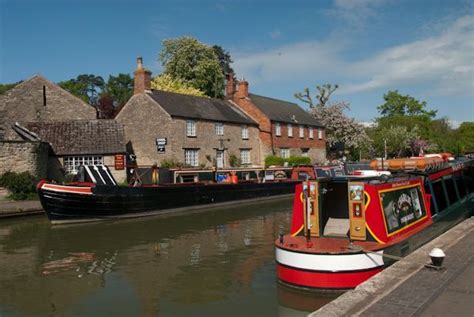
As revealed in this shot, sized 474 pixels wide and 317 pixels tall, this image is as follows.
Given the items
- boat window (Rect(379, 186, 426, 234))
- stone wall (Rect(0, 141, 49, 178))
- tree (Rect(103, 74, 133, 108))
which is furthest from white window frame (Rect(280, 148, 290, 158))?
tree (Rect(103, 74, 133, 108))

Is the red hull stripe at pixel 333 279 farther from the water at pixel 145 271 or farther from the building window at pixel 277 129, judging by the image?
the building window at pixel 277 129

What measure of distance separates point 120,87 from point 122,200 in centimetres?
7112

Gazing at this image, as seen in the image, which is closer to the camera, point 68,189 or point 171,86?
point 68,189

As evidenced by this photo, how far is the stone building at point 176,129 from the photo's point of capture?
31000 millimetres

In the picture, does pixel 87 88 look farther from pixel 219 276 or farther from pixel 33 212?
pixel 219 276

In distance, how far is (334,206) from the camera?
386 inches

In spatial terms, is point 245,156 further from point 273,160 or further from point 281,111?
point 281,111

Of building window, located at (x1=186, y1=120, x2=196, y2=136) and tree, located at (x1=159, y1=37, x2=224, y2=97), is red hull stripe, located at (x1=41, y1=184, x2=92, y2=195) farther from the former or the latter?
tree, located at (x1=159, y1=37, x2=224, y2=97)

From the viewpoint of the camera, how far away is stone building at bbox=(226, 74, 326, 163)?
3900 cm

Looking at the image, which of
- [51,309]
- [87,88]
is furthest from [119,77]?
[51,309]

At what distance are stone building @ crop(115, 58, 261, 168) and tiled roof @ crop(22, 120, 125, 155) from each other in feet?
8.37

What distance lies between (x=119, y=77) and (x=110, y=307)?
274 feet

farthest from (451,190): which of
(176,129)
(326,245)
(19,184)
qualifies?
(176,129)

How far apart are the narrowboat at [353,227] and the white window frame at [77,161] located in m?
20.8
